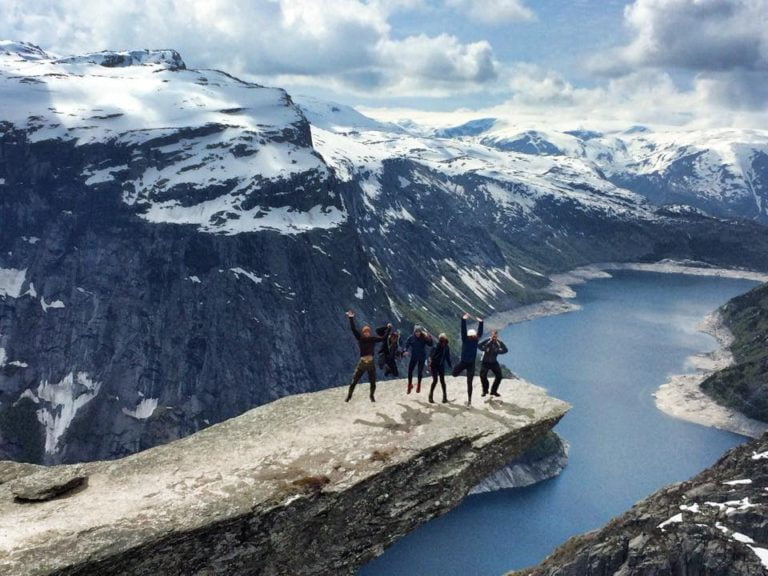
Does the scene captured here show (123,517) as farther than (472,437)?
No

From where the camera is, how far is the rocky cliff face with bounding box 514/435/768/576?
72.6 m

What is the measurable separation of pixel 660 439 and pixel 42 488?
205 m

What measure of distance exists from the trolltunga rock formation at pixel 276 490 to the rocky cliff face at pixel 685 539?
5006cm

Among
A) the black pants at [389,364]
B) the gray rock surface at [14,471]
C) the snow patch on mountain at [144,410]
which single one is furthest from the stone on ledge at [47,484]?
the snow patch on mountain at [144,410]

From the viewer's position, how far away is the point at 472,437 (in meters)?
33.2

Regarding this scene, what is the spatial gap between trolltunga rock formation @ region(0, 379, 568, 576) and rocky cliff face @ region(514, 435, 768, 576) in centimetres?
5006

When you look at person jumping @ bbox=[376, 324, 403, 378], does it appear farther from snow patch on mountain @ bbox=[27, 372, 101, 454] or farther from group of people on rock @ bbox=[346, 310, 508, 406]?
snow patch on mountain @ bbox=[27, 372, 101, 454]

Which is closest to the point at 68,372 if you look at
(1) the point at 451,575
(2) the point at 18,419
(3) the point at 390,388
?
(2) the point at 18,419

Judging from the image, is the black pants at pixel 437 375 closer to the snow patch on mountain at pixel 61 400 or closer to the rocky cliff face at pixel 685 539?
the rocky cliff face at pixel 685 539

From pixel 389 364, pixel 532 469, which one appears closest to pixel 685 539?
pixel 389 364

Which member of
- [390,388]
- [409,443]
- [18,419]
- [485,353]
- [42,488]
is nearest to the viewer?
[42,488]

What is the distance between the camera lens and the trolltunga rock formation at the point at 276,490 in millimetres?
24422

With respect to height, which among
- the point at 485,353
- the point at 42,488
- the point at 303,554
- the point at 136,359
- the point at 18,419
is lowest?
the point at 18,419

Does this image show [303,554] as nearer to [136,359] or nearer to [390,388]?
[390,388]
